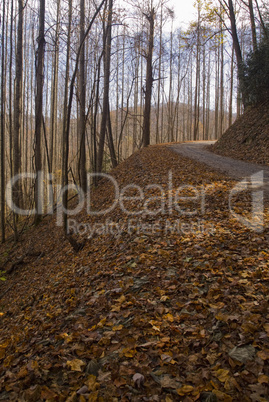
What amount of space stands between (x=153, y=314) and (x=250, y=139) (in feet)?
34.3

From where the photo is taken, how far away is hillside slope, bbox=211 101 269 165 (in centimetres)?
1002

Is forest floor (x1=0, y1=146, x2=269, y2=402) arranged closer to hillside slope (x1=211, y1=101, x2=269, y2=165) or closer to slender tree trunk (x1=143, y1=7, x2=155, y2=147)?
hillside slope (x1=211, y1=101, x2=269, y2=165)

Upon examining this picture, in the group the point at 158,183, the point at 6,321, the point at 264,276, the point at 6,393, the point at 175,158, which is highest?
the point at 175,158

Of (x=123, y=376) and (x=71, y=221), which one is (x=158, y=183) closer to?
(x=71, y=221)

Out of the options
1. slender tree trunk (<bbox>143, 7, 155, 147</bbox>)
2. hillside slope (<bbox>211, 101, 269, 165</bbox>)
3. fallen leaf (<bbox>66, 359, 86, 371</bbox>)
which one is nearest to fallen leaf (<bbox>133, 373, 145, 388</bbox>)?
fallen leaf (<bbox>66, 359, 86, 371</bbox>)

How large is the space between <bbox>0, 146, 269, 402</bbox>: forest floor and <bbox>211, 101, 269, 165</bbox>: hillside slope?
5.15 m

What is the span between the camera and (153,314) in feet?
8.82

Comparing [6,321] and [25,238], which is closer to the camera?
[6,321]

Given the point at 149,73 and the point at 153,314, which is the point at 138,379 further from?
the point at 149,73

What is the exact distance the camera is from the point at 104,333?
2.55 m

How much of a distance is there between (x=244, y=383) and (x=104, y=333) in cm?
130

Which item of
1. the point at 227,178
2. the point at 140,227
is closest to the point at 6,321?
the point at 140,227

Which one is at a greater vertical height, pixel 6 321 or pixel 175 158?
pixel 175 158

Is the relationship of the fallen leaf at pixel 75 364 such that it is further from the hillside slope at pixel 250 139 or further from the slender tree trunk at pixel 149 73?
the slender tree trunk at pixel 149 73
